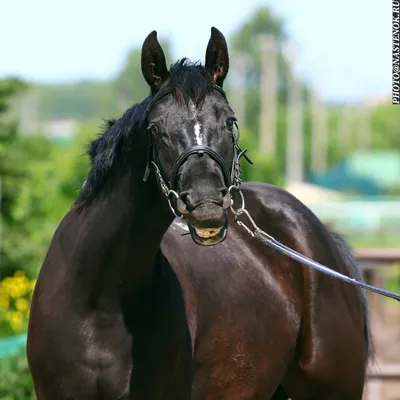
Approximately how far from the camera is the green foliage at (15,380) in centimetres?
757

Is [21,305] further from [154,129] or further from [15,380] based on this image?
[154,129]

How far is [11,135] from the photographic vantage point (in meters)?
10.7

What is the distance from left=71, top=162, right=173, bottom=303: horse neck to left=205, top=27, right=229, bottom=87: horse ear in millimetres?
548

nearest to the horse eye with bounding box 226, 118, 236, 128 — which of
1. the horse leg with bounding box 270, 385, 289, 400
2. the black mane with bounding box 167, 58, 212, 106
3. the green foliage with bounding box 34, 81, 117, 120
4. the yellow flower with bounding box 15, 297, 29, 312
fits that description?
the black mane with bounding box 167, 58, 212, 106

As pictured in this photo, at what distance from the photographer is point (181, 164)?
3832 mm

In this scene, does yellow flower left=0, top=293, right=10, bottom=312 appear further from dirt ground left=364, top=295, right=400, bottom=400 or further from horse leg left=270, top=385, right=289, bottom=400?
horse leg left=270, top=385, right=289, bottom=400

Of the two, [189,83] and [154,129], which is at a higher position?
[189,83]

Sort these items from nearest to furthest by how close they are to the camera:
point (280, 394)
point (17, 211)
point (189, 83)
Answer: point (189, 83)
point (280, 394)
point (17, 211)

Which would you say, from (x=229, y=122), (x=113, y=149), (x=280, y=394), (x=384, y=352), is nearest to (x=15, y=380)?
(x=280, y=394)

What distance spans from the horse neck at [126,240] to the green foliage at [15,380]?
11.9 feet

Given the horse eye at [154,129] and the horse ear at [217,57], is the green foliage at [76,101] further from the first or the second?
the horse eye at [154,129]

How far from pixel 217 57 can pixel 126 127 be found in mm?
500

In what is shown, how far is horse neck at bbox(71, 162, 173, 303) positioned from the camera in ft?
13.9

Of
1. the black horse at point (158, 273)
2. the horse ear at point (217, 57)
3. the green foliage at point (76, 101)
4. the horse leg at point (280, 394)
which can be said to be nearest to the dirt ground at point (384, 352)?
the horse leg at point (280, 394)
